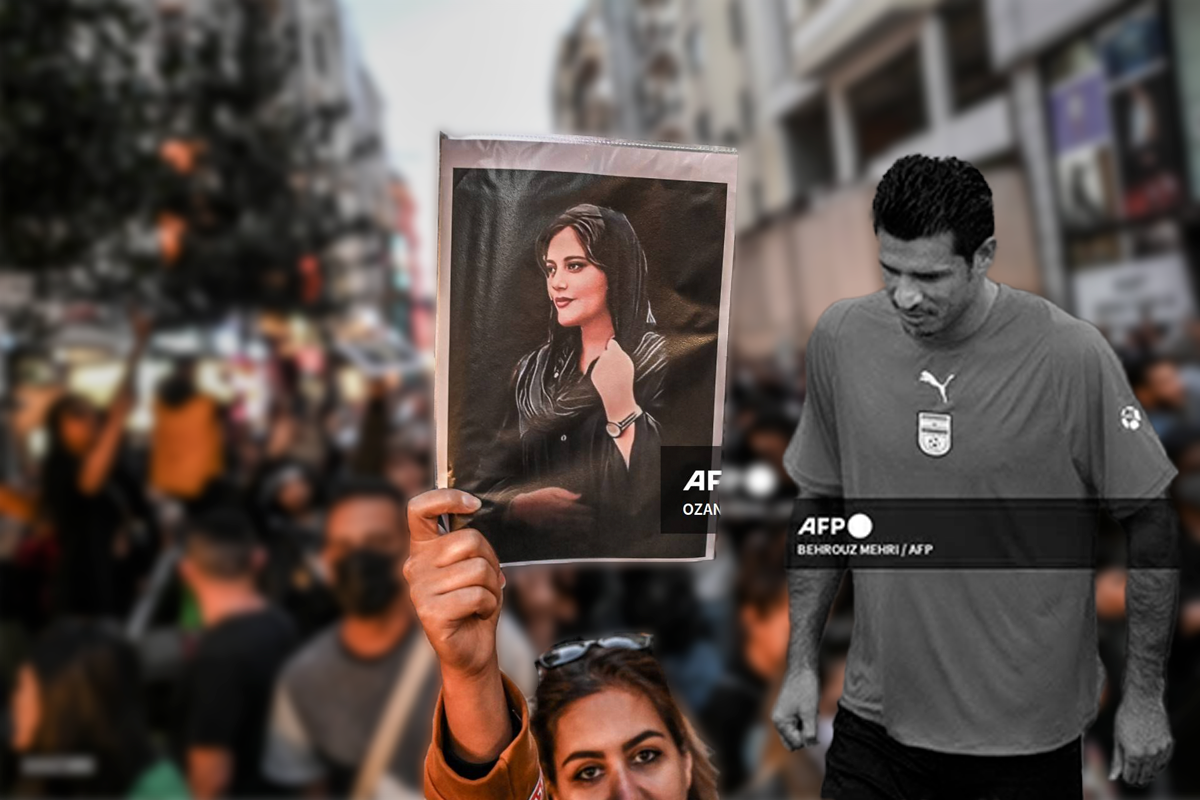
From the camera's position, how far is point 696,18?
3.49 metres

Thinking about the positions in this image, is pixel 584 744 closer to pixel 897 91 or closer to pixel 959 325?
pixel 959 325

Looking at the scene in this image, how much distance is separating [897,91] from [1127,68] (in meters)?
0.48

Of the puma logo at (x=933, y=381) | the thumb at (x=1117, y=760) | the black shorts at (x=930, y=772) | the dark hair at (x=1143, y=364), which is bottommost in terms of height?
the black shorts at (x=930, y=772)

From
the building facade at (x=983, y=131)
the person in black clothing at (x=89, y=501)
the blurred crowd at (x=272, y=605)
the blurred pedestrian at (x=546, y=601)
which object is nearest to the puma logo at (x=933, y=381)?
the building facade at (x=983, y=131)

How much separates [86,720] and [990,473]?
373cm

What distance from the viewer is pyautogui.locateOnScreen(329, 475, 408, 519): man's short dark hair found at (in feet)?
11.7

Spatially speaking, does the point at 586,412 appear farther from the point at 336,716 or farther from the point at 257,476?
the point at 257,476

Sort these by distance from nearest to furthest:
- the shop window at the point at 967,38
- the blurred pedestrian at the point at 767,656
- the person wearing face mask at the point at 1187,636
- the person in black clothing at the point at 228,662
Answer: the person wearing face mask at the point at 1187,636, the blurred pedestrian at the point at 767,656, the shop window at the point at 967,38, the person in black clothing at the point at 228,662

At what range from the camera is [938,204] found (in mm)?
995

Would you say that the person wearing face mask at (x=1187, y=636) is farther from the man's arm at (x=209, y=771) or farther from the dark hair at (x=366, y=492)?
the man's arm at (x=209, y=771)

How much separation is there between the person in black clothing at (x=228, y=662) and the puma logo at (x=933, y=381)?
9.56ft

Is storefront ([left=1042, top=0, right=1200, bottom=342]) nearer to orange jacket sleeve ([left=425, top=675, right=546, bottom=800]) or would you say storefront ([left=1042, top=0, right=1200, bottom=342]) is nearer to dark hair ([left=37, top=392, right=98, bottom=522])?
orange jacket sleeve ([left=425, top=675, right=546, bottom=800])

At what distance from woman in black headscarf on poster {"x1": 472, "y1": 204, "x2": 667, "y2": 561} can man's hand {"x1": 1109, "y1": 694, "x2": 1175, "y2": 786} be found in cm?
37

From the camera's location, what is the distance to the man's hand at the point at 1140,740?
104cm
